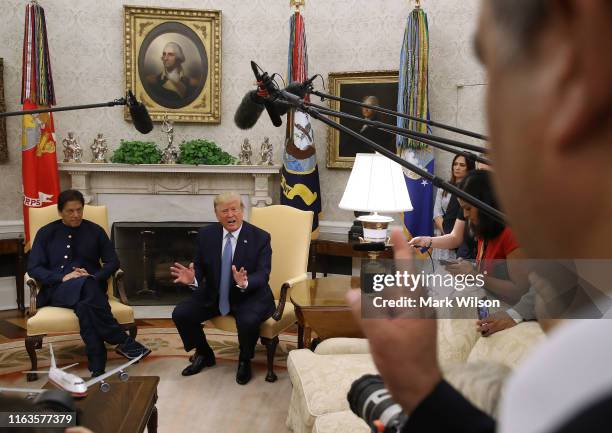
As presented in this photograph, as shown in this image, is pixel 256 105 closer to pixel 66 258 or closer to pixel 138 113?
pixel 138 113

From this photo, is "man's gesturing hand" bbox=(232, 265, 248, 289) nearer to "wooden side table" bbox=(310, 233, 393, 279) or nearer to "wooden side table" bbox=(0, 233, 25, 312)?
"wooden side table" bbox=(310, 233, 393, 279)

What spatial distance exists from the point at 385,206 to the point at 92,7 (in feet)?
15.0

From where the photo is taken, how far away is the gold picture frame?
6168 millimetres

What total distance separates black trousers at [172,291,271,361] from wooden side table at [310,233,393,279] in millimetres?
1939

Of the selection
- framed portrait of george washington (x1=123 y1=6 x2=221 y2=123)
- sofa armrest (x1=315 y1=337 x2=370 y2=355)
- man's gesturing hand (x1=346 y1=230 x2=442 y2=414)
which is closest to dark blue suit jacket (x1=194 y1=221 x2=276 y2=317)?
sofa armrest (x1=315 y1=337 x2=370 y2=355)

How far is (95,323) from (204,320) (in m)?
0.79

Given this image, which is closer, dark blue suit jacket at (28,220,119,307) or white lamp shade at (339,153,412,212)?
white lamp shade at (339,153,412,212)

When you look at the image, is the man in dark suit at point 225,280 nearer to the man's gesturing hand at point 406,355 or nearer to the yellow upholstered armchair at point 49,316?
the yellow upholstered armchair at point 49,316

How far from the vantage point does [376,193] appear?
372 cm

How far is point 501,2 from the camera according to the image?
10.2 inches

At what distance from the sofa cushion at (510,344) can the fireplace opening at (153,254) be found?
4.29 m

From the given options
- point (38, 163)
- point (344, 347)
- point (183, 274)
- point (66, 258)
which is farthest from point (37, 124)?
point (344, 347)

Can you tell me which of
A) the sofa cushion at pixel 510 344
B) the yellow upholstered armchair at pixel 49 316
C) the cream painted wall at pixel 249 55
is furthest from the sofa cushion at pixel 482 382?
the cream painted wall at pixel 249 55

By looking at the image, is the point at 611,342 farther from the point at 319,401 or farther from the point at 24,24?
the point at 24,24
